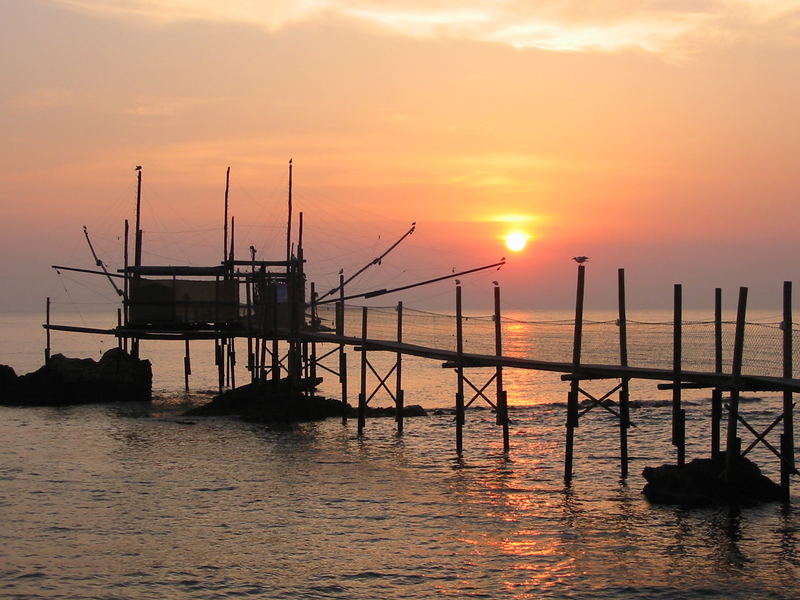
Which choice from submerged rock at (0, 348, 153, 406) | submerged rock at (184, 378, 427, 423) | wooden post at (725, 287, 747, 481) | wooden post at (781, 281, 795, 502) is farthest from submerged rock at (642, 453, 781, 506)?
submerged rock at (0, 348, 153, 406)

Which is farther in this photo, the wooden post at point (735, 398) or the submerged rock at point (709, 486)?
the submerged rock at point (709, 486)

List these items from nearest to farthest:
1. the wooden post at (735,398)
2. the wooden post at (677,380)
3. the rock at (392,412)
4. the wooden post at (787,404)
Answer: the wooden post at (787,404), the wooden post at (735,398), the wooden post at (677,380), the rock at (392,412)

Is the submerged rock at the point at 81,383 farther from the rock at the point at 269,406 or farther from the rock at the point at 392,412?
the rock at the point at 392,412

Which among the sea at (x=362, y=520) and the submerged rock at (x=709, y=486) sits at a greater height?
the submerged rock at (x=709, y=486)

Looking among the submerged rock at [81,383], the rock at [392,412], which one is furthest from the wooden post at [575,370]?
the submerged rock at [81,383]

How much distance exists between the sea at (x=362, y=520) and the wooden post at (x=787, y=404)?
0.66 meters

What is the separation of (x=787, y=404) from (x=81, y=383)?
3061 centimetres

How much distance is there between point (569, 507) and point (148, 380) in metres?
27.6

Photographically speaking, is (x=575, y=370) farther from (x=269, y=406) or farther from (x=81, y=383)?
(x=81, y=383)

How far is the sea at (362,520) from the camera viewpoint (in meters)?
14.8

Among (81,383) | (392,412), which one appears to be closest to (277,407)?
(392,412)

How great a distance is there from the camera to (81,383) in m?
42.1

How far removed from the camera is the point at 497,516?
19.0 meters

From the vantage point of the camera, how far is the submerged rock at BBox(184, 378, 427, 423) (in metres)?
35.3
